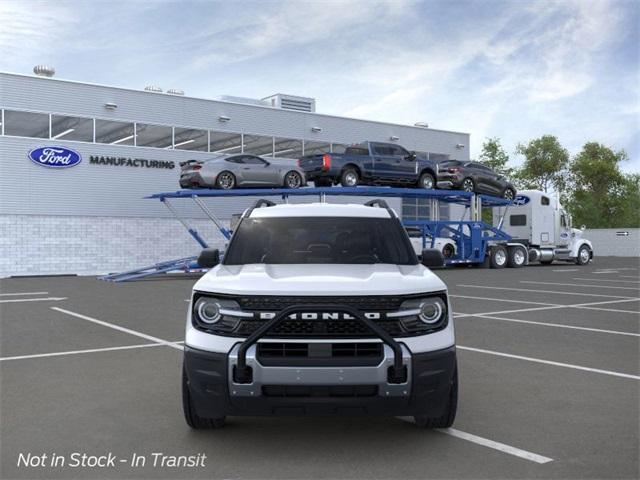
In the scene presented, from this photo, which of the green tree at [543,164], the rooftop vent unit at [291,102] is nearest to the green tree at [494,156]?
the green tree at [543,164]

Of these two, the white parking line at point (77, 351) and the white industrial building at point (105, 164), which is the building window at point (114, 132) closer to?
the white industrial building at point (105, 164)

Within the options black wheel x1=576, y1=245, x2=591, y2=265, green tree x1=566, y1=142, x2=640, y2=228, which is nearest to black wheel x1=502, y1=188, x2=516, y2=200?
black wheel x1=576, y1=245, x2=591, y2=265

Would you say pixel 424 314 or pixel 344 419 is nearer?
pixel 424 314

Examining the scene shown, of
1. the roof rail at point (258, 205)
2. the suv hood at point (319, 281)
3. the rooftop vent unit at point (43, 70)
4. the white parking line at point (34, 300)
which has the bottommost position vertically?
the white parking line at point (34, 300)

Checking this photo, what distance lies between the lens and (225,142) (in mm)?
32219

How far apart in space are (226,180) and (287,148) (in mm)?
9815

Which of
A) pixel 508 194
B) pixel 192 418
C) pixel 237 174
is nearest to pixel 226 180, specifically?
pixel 237 174

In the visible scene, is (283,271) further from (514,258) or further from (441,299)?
(514,258)

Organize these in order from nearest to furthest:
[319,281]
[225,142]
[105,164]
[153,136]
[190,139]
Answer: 1. [319,281]
2. [105,164]
3. [153,136]
4. [190,139]
5. [225,142]

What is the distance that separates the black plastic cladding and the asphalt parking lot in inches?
31.1

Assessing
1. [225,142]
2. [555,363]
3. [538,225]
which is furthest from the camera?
[225,142]

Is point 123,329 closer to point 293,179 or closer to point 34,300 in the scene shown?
point 34,300

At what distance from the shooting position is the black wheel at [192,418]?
4647mm

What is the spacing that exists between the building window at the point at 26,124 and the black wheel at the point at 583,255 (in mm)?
24929
